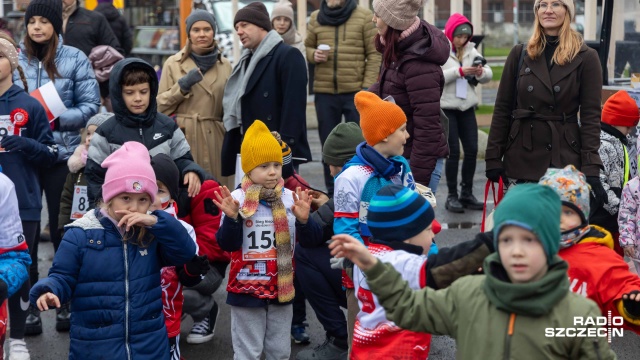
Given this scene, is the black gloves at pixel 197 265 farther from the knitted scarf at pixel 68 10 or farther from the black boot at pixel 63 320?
the knitted scarf at pixel 68 10

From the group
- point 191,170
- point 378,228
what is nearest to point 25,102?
point 191,170

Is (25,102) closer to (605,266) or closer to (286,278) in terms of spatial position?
(286,278)

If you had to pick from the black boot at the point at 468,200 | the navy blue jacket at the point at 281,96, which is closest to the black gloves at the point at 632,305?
the navy blue jacket at the point at 281,96

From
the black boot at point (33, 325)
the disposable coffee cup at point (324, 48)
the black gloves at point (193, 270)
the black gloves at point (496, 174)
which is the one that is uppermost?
the disposable coffee cup at point (324, 48)

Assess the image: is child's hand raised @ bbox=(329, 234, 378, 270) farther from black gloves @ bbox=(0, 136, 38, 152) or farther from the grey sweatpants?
black gloves @ bbox=(0, 136, 38, 152)

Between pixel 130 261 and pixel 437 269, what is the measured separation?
64.7 inches

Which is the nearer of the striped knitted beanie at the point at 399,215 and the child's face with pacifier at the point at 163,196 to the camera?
the striped knitted beanie at the point at 399,215

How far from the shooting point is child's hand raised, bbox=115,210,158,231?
4.97 metres

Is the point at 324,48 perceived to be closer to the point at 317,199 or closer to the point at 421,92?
the point at 421,92

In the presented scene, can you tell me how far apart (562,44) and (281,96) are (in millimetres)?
2156

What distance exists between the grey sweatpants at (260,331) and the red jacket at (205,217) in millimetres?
648

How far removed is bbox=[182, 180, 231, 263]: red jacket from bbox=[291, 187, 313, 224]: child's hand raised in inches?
35.5

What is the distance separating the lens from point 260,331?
580cm

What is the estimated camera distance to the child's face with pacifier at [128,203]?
5137 millimetres
